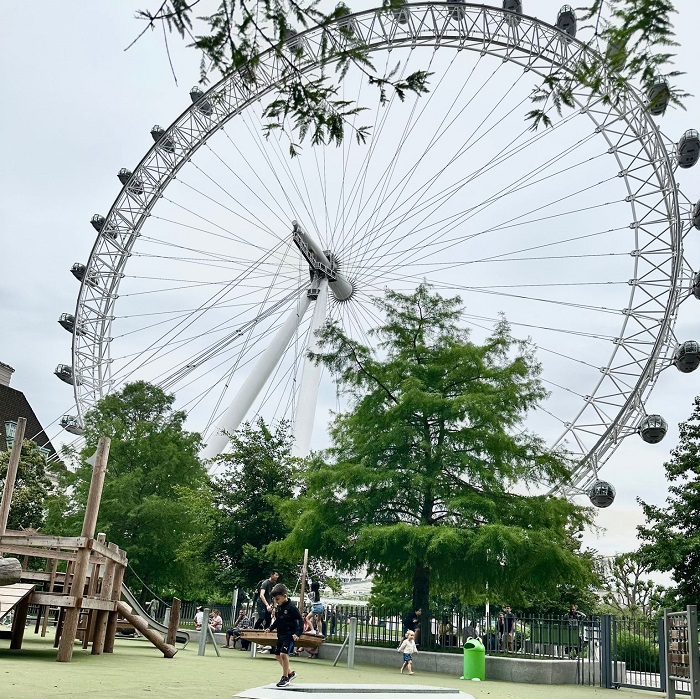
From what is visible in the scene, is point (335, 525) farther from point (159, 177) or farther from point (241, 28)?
point (159, 177)

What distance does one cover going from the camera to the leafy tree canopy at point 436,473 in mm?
21156

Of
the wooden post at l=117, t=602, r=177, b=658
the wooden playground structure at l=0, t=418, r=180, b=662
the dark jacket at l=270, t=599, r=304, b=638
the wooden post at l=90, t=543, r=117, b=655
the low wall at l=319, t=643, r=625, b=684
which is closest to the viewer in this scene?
the dark jacket at l=270, t=599, r=304, b=638

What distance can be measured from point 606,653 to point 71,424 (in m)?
28.6

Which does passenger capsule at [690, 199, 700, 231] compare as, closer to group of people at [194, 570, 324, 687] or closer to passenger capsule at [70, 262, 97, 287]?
group of people at [194, 570, 324, 687]

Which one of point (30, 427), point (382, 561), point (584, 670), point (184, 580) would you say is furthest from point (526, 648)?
point (30, 427)

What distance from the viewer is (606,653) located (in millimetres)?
19016

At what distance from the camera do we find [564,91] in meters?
6.75

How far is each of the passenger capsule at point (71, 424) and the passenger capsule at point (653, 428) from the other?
24553mm

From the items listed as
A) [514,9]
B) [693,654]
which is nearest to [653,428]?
[514,9]

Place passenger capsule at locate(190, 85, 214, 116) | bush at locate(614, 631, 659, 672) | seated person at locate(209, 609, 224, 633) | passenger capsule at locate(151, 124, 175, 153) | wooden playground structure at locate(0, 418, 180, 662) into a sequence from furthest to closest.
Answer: passenger capsule at locate(151, 124, 175, 153), passenger capsule at locate(190, 85, 214, 116), seated person at locate(209, 609, 224, 633), bush at locate(614, 631, 659, 672), wooden playground structure at locate(0, 418, 180, 662)

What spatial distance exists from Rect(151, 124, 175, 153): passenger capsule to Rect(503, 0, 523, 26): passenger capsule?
48.2 ft

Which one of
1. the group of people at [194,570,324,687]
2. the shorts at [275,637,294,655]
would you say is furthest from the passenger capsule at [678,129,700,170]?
the shorts at [275,637,294,655]

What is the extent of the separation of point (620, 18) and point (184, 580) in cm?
3323

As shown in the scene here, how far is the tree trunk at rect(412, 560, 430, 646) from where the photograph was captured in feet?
73.6
